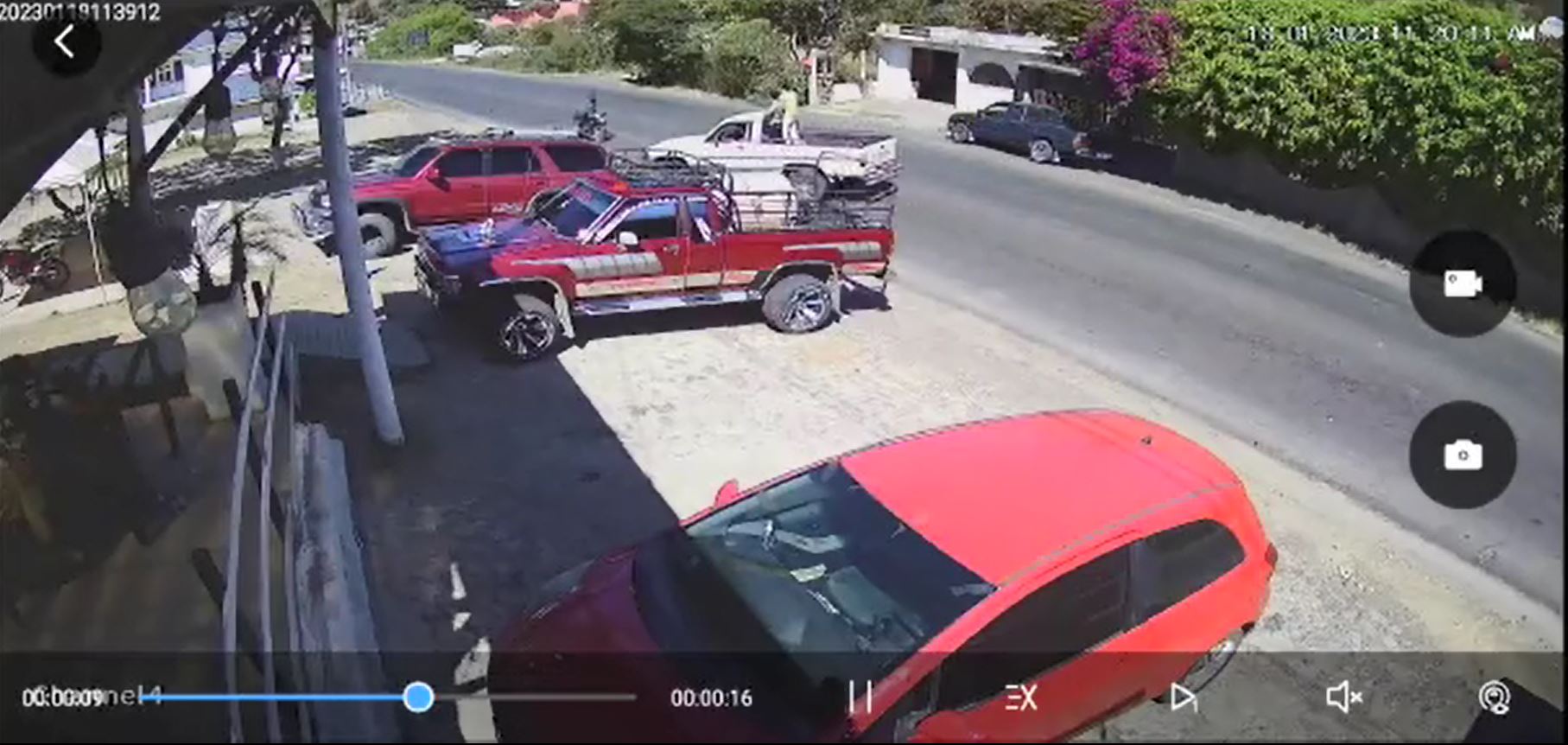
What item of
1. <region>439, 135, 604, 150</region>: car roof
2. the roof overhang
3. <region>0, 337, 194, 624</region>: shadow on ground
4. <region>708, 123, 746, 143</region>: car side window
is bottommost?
<region>0, 337, 194, 624</region>: shadow on ground

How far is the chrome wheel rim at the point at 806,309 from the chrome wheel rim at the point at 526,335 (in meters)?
2.53

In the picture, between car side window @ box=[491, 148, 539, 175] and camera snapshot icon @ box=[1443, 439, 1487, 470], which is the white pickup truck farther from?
camera snapshot icon @ box=[1443, 439, 1487, 470]

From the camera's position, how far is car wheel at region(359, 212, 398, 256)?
15322 millimetres

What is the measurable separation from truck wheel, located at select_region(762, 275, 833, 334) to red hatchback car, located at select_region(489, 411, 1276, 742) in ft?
20.8

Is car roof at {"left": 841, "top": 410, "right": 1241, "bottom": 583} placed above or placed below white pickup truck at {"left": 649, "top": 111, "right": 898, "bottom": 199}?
below

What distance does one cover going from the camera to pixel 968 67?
31.8 meters

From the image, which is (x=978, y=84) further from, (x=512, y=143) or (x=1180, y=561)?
(x=1180, y=561)

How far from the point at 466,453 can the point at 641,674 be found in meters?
4.86

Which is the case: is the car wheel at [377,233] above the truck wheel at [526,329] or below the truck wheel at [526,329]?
above

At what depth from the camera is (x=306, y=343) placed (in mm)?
11312

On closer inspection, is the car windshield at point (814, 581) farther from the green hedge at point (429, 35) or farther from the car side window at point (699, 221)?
the green hedge at point (429, 35)

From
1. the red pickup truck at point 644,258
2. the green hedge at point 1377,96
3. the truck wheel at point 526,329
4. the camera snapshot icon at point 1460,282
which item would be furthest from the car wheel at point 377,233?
the camera snapshot icon at point 1460,282

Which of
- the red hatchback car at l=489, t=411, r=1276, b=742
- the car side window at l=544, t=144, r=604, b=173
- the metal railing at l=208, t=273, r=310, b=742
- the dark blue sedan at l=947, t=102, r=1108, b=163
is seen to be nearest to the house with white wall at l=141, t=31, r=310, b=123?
the car side window at l=544, t=144, r=604, b=173

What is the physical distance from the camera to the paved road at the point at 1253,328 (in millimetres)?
6844
